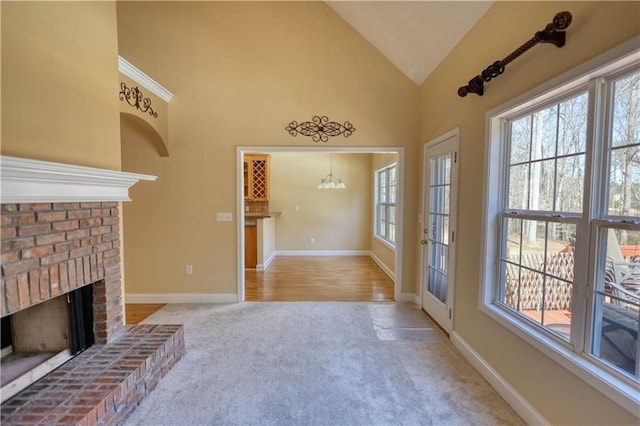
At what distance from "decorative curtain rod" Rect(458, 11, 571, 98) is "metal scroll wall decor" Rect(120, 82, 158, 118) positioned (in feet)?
10.3

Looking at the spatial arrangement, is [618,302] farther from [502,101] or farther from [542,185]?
[502,101]

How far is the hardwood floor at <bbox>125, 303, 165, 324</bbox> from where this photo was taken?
3.31 meters

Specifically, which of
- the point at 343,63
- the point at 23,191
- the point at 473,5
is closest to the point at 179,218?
the point at 23,191

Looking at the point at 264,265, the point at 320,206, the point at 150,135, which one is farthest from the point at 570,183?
the point at 320,206

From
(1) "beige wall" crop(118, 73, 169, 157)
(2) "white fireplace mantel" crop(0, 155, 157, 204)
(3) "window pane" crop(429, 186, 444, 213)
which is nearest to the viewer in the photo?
(2) "white fireplace mantel" crop(0, 155, 157, 204)

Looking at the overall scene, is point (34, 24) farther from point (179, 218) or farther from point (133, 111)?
point (179, 218)

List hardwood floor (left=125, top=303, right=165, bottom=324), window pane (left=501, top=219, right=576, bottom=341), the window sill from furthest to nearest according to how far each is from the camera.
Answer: hardwood floor (left=125, top=303, right=165, bottom=324) → window pane (left=501, top=219, right=576, bottom=341) → the window sill

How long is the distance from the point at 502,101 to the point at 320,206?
16.8ft

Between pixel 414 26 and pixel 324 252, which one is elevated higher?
pixel 414 26

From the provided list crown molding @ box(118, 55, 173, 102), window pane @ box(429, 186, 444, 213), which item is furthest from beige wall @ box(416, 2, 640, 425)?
crown molding @ box(118, 55, 173, 102)

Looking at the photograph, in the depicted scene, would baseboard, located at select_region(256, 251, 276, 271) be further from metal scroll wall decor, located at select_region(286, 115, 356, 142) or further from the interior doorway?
metal scroll wall decor, located at select_region(286, 115, 356, 142)

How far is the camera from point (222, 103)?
364 centimetres

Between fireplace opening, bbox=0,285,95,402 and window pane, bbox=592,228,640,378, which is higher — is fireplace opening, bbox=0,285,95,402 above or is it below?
below

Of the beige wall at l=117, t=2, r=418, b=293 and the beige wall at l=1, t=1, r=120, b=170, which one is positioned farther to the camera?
the beige wall at l=117, t=2, r=418, b=293
